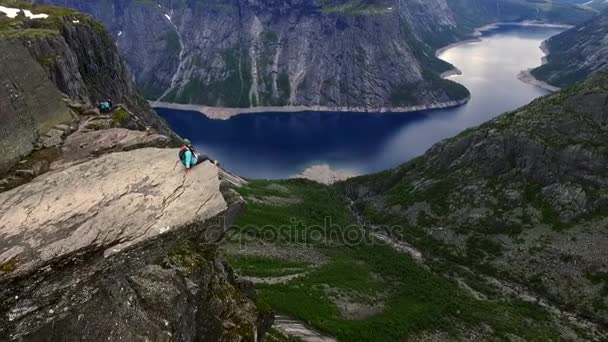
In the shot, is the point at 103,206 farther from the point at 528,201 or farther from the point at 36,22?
the point at 528,201

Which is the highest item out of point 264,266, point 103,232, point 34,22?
point 34,22

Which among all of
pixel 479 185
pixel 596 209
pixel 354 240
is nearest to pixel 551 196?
pixel 596 209

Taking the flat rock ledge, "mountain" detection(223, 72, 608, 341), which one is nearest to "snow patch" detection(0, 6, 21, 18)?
"mountain" detection(223, 72, 608, 341)

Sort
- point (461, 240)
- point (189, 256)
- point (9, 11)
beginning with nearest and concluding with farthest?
point (189, 256)
point (9, 11)
point (461, 240)

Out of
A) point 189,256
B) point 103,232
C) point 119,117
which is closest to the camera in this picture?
point 103,232

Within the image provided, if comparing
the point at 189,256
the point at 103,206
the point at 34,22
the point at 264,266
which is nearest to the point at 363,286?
the point at 264,266

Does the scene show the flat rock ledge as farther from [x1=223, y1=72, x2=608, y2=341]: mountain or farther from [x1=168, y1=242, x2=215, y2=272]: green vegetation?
[x1=223, y1=72, x2=608, y2=341]: mountain

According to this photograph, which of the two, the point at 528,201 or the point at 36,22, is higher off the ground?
the point at 36,22
